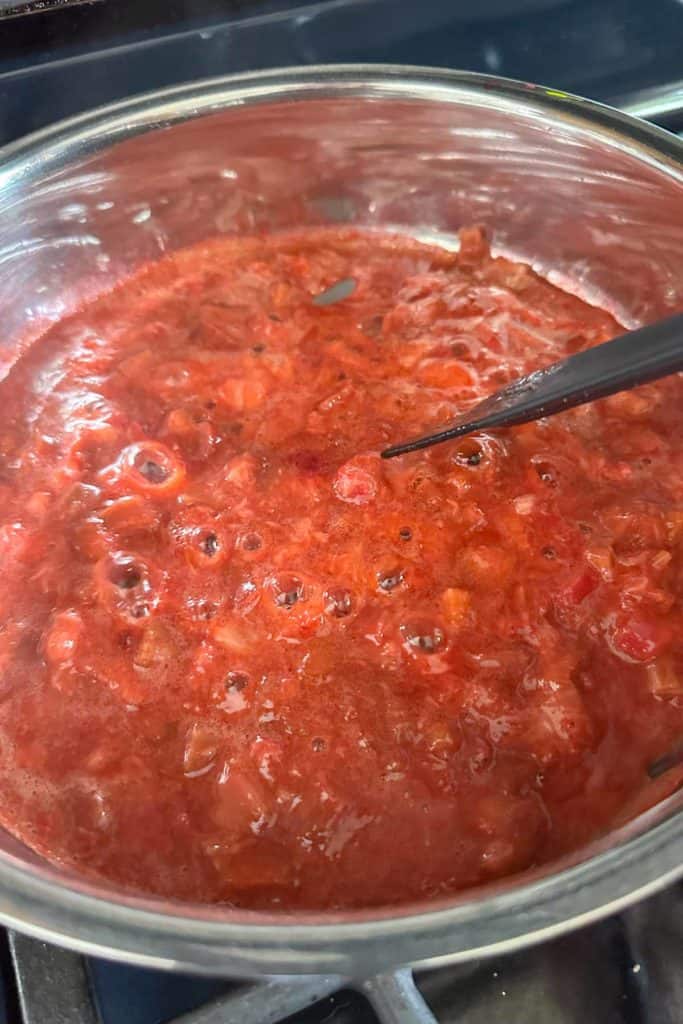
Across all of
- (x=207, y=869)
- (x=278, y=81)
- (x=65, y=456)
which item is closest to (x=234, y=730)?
(x=207, y=869)

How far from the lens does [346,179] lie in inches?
47.6

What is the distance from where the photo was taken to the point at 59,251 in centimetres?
113

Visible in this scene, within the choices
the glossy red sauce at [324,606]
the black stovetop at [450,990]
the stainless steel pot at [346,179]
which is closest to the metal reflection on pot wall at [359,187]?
the stainless steel pot at [346,179]

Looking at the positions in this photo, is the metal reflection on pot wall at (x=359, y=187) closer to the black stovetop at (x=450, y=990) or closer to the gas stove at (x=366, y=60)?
the gas stove at (x=366, y=60)

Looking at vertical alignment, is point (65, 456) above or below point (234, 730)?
above

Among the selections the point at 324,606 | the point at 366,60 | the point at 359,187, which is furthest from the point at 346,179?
the point at 324,606

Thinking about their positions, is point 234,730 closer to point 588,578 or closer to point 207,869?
point 207,869

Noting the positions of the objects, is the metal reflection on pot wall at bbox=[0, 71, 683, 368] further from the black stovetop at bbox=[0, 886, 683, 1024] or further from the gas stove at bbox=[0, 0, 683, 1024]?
the black stovetop at bbox=[0, 886, 683, 1024]

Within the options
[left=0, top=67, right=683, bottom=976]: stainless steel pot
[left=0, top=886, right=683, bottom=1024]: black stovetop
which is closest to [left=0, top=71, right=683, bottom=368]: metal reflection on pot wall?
[left=0, top=67, right=683, bottom=976]: stainless steel pot

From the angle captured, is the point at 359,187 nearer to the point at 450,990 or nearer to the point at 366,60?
the point at 366,60

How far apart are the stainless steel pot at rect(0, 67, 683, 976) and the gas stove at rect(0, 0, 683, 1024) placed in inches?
3.6

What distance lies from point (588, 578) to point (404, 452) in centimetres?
23

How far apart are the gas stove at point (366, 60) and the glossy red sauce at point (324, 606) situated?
90mm

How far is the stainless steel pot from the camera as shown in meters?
1.00
